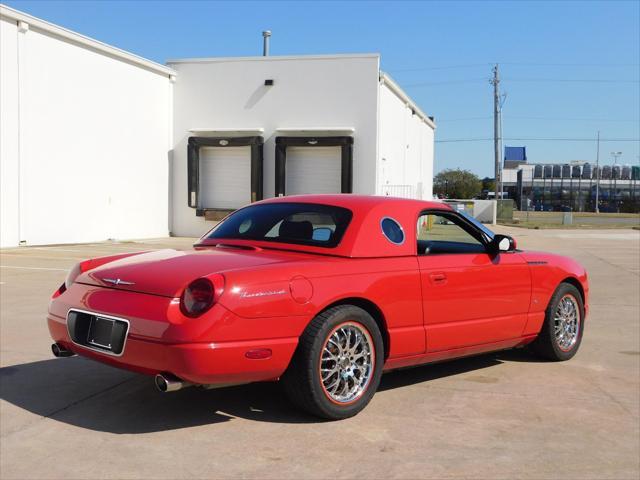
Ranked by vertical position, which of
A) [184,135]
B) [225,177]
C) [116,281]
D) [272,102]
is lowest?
[116,281]

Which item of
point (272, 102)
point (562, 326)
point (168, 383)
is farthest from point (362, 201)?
point (272, 102)

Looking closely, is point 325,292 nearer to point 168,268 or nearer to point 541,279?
point 168,268

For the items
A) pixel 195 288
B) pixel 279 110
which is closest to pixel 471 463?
pixel 195 288

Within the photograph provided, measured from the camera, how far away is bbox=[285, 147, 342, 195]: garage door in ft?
82.0

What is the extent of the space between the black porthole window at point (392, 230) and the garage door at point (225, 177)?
68.5 ft

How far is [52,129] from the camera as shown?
19766 mm

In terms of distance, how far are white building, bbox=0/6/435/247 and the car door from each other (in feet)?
53.2

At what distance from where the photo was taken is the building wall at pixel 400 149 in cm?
2633

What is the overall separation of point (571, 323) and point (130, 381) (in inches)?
158

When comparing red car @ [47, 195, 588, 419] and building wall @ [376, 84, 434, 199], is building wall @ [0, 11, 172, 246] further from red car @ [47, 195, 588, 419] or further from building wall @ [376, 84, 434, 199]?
red car @ [47, 195, 588, 419]

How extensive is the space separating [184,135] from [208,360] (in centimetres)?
2315

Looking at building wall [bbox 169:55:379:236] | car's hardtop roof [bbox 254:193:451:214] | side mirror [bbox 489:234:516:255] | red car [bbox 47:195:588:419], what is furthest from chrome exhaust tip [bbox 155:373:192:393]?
building wall [bbox 169:55:379:236]

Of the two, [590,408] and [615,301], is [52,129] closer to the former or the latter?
[615,301]

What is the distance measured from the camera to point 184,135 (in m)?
26.1
